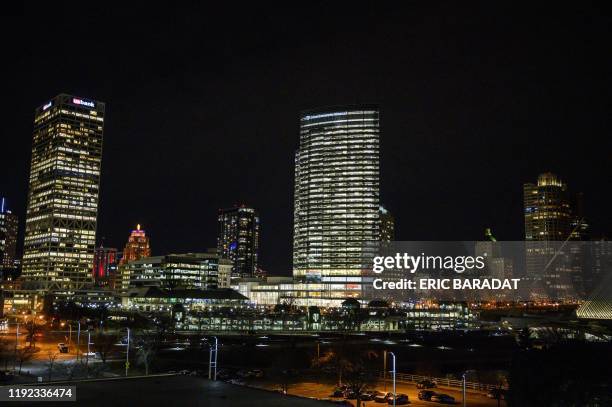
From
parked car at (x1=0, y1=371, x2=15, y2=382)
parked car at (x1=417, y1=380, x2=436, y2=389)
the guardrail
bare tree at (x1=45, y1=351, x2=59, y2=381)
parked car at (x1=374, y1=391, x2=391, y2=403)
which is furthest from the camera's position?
parked car at (x1=417, y1=380, x2=436, y2=389)

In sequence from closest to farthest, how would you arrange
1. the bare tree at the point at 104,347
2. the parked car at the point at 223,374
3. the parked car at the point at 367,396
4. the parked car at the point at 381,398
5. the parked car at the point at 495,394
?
the parked car at the point at 495,394 < the parked car at the point at 381,398 < the parked car at the point at 367,396 < the parked car at the point at 223,374 < the bare tree at the point at 104,347

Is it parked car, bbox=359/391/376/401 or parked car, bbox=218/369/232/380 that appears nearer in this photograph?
parked car, bbox=359/391/376/401

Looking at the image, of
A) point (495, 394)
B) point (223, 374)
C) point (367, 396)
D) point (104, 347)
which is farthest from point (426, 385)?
point (104, 347)

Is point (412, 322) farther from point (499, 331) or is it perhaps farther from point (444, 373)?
point (444, 373)

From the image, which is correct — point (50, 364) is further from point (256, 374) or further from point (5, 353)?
point (256, 374)

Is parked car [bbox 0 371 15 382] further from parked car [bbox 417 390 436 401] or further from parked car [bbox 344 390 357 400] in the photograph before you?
parked car [bbox 417 390 436 401]

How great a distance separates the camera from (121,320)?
133625mm

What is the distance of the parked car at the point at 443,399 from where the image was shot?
5053 centimetres

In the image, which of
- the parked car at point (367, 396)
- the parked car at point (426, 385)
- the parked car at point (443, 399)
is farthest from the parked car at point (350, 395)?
the parked car at point (426, 385)

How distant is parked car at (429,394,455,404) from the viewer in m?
50.5

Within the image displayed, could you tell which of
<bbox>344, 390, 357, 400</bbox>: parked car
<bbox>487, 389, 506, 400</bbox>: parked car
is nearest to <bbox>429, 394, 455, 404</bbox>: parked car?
<bbox>487, 389, 506, 400</bbox>: parked car

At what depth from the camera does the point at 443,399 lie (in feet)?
167

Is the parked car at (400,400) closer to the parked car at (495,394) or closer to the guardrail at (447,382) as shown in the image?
the parked car at (495,394)

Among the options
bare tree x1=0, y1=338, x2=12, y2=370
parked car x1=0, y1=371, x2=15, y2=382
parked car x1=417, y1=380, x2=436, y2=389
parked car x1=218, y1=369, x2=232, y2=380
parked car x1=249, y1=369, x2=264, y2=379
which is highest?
parked car x1=0, y1=371, x2=15, y2=382
